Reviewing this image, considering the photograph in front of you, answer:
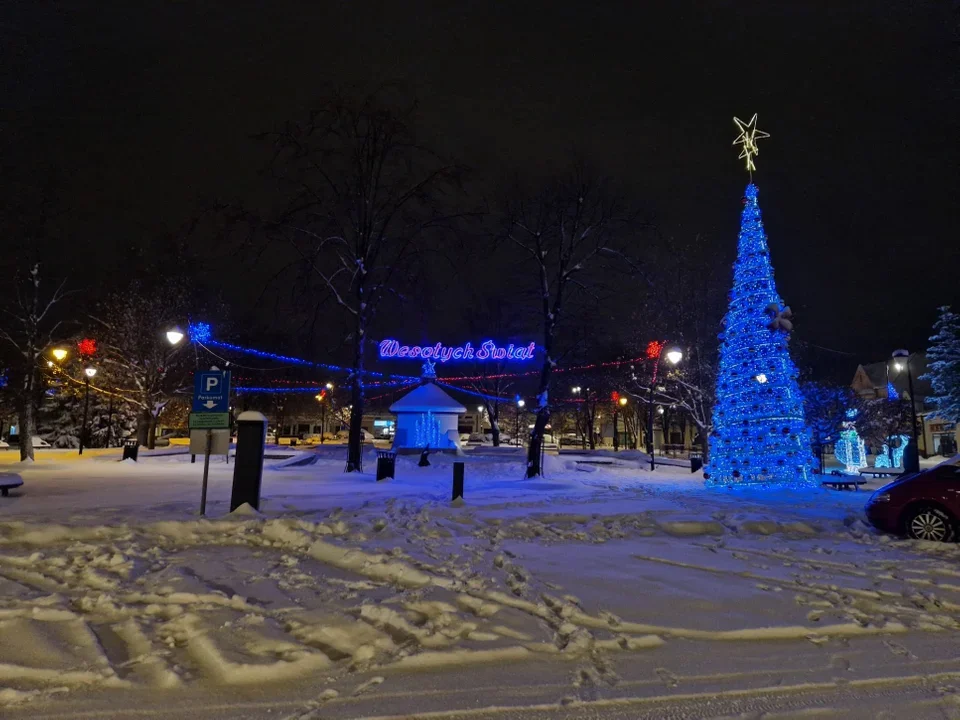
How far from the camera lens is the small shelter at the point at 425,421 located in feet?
105

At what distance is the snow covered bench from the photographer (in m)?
13.7

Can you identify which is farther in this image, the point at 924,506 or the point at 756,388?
the point at 756,388

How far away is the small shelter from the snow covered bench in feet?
60.4

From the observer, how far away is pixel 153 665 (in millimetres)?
4281

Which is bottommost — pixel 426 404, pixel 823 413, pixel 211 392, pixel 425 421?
pixel 211 392

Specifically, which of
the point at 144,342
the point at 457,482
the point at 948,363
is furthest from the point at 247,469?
the point at 948,363

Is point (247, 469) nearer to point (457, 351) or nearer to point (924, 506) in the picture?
point (924, 506)

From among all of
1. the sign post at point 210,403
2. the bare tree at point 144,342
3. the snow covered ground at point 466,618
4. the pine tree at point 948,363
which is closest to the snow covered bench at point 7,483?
the snow covered ground at point 466,618

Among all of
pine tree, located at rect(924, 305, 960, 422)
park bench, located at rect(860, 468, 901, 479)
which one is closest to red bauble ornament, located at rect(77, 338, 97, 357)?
park bench, located at rect(860, 468, 901, 479)

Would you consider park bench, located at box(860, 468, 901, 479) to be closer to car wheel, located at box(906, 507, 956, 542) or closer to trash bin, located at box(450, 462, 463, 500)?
car wheel, located at box(906, 507, 956, 542)

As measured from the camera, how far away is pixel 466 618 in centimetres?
531

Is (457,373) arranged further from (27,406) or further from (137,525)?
Answer: (137,525)

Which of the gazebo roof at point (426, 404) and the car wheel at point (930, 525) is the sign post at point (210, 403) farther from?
the gazebo roof at point (426, 404)

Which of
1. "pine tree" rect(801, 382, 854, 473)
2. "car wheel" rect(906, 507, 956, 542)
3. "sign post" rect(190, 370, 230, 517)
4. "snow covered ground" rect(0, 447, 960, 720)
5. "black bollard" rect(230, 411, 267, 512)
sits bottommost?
"snow covered ground" rect(0, 447, 960, 720)
